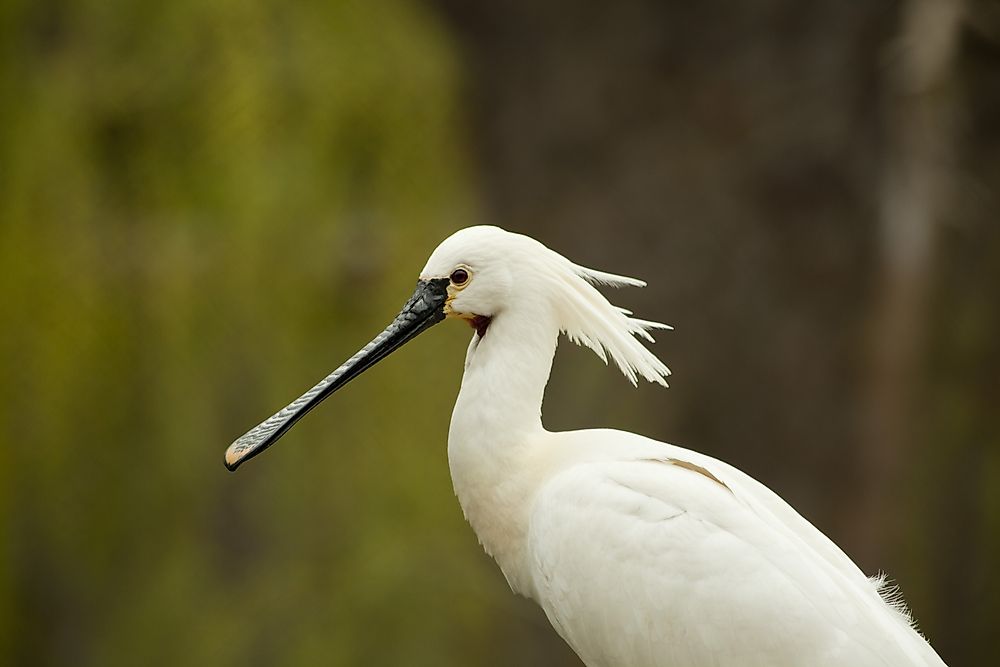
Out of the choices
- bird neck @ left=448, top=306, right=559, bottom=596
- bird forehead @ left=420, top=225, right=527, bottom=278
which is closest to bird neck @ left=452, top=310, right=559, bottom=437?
bird neck @ left=448, top=306, right=559, bottom=596

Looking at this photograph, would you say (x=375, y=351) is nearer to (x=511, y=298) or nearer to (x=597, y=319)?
(x=511, y=298)

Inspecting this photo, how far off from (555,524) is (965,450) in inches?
153

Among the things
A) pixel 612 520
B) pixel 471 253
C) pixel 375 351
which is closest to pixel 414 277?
pixel 375 351

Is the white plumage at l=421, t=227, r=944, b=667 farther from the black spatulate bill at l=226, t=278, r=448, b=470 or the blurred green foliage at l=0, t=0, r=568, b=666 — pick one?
the blurred green foliage at l=0, t=0, r=568, b=666

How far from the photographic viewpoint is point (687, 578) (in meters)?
2.36

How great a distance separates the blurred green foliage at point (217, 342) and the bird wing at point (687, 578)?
2602 mm

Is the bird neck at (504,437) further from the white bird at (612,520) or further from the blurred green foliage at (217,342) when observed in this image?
the blurred green foliage at (217,342)

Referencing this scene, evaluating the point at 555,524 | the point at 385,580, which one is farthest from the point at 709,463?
the point at 385,580

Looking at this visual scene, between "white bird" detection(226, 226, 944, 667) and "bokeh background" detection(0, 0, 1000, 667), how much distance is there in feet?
7.90

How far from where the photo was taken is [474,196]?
5.38m

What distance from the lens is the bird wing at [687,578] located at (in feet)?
7.48

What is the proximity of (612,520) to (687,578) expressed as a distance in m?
0.18

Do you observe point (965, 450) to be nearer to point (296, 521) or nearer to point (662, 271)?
point (662, 271)

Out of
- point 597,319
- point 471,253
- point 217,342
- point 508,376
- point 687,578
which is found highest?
point 471,253
